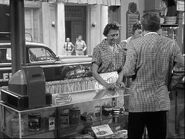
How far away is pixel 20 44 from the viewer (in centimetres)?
432

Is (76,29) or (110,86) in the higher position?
(76,29)

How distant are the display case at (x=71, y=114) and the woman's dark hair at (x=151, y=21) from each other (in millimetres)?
1032

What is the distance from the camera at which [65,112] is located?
3602 mm

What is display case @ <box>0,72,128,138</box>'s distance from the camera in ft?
11.1

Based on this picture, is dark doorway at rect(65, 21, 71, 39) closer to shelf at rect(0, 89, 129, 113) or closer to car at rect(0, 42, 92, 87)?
car at rect(0, 42, 92, 87)

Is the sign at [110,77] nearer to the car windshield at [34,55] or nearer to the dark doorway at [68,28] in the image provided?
the car windshield at [34,55]

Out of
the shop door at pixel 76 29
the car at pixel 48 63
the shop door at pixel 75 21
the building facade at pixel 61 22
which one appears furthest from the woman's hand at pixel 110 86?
the shop door at pixel 76 29

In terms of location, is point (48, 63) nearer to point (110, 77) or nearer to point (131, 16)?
point (131, 16)

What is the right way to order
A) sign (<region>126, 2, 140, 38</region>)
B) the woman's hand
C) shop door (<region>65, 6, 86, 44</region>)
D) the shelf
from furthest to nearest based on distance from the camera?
1. shop door (<region>65, 6, 86, 44</region>)
2. sign (<region>126, 2, 140, 38</region>)
3. the woman's hand
4. the shelf

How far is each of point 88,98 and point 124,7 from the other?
4.69m

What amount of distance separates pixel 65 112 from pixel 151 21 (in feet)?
4.46

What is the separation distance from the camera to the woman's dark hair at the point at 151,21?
120 inches

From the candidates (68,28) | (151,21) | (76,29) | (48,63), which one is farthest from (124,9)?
(68,28)

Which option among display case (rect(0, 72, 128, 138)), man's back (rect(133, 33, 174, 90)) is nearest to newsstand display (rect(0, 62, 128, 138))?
display case (rect(0, 72, 128, 138))
